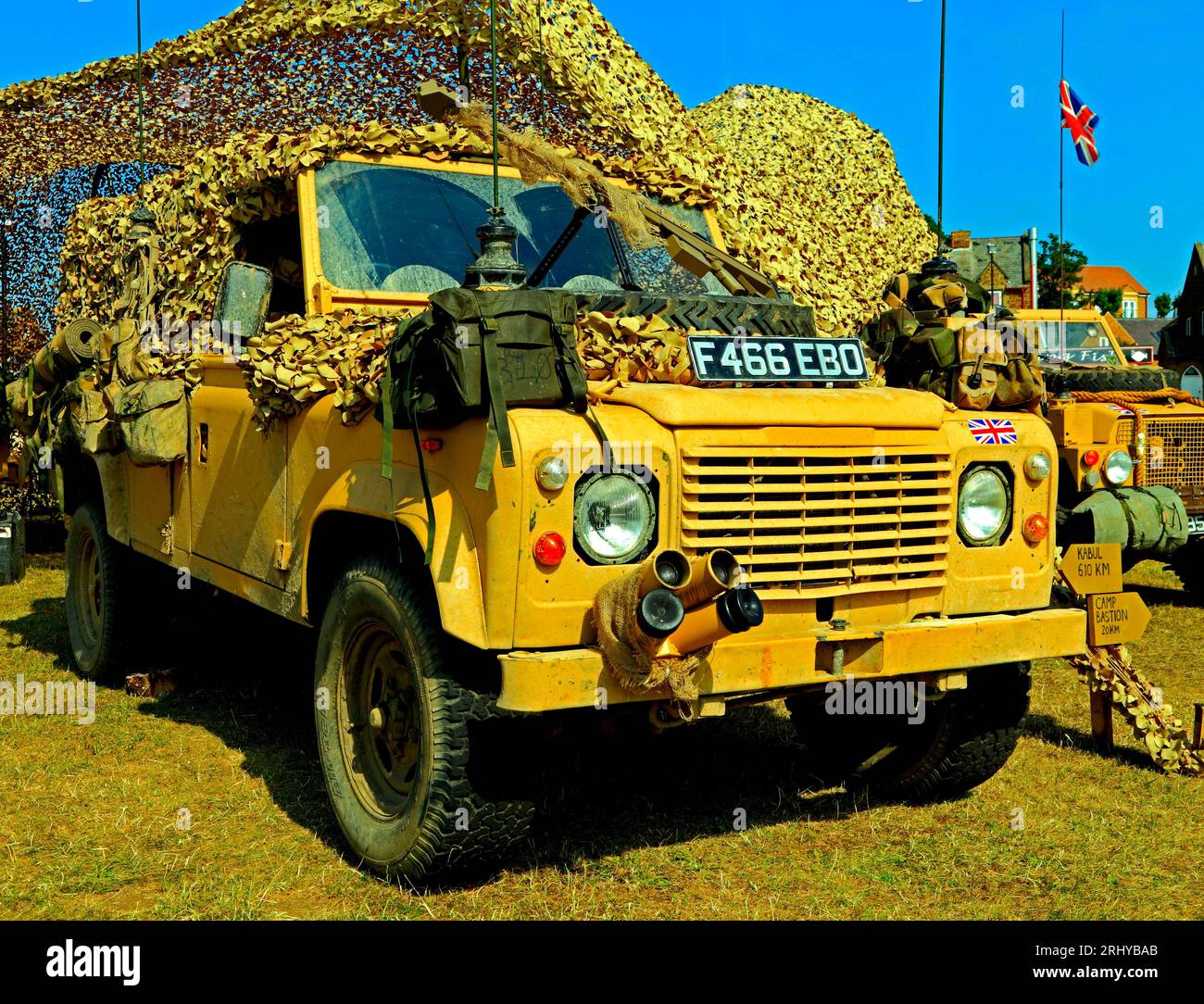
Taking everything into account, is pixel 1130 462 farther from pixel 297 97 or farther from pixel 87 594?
pixel 297 97

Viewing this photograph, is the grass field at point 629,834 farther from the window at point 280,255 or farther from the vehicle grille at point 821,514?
the window at point 280,255

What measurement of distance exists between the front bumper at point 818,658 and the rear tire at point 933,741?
462 mm

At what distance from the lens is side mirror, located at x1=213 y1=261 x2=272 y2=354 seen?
4773 mm

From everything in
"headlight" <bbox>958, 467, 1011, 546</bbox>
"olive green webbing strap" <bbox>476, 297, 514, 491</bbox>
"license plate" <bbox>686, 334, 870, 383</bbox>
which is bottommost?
"headlight" <bbox>958, 467, 1011, 546</bbox>

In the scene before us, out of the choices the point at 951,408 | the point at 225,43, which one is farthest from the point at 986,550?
the point at 225,43

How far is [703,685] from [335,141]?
2715 mm

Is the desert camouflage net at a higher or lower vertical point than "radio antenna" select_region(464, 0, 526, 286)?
lower

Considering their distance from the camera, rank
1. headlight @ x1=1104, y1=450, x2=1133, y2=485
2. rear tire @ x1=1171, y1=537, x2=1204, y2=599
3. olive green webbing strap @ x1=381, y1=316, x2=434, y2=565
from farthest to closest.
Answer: rear tire @ x1=1171, y1=537, x2=1204, y2=599
headlight @ x1=1104, y1=450, x2=1133, y2=485
olive green webbing strap @ x1=381, y1=316, x2=434, y2=565

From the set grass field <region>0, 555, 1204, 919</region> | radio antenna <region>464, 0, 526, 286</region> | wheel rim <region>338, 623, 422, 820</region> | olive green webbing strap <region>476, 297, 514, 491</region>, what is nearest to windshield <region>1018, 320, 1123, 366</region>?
grass field <region>0, 555, 1204, 919</region>

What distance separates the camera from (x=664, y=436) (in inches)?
139

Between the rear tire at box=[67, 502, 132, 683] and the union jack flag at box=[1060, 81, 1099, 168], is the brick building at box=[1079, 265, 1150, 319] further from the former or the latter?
the rear tire at box=[67, 502, 132, 683]

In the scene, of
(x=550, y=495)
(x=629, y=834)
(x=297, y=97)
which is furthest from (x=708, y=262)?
(x=297, y=97)

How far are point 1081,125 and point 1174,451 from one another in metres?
14.7
